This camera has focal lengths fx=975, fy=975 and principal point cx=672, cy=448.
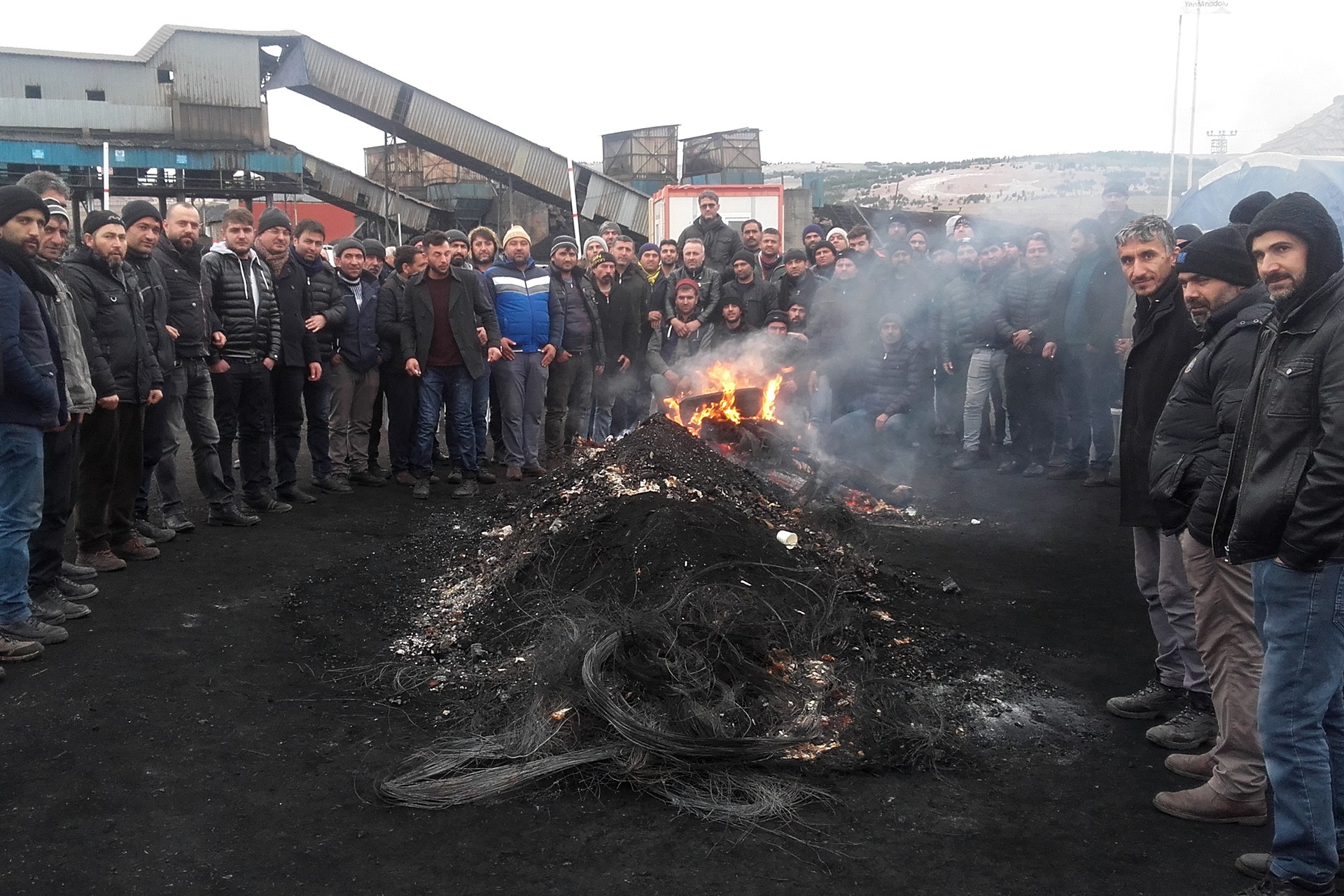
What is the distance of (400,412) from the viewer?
34.1ft

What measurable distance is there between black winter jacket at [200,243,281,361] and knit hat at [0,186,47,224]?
8.88 ft

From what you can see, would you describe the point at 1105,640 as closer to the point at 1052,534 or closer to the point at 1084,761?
the point at 1084,761

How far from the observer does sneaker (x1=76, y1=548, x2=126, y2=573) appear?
697 centimetres

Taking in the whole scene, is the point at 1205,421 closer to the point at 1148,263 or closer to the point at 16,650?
the point at 1148,263

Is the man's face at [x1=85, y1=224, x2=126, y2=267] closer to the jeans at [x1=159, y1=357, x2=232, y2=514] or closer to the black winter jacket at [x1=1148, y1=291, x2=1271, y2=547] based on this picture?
the jeans at [x1=159, y1=357, x2=232, y2=514]

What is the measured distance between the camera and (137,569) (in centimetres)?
711

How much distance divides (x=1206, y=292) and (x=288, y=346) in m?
7.55

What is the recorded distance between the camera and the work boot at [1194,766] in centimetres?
435

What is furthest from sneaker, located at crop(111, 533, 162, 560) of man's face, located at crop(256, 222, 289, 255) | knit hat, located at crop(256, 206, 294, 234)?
knit hat, located at crop(256, 206, 294, 234)

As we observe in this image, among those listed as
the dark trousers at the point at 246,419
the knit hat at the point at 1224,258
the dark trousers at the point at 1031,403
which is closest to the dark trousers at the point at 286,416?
the dark trousers at the point at 246,419

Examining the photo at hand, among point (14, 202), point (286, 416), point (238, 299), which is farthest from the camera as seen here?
point (286, 416)

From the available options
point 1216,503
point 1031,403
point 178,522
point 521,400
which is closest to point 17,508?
point 178,522

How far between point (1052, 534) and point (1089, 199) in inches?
785

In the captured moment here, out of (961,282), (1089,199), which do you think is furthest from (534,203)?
(961,282)
